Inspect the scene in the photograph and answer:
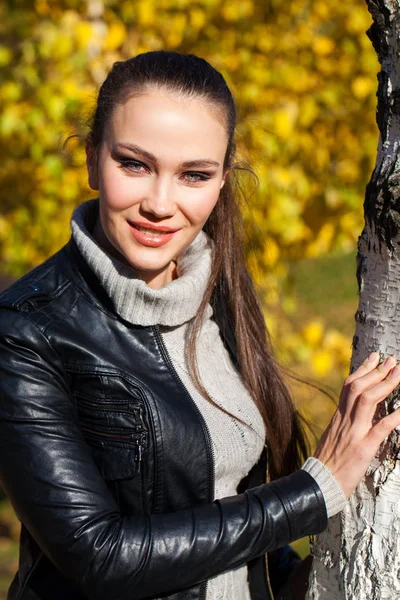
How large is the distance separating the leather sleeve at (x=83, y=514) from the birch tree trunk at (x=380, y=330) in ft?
0.66

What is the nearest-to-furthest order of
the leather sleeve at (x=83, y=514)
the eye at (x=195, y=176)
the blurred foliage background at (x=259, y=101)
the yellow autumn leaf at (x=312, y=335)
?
the leather sleeve at (x=83, y=514) → the eye at (x=195, y=176) → the blurred foliage background at (x=259, y=101) → the yellow autumn leaf at (x=312, y=335)

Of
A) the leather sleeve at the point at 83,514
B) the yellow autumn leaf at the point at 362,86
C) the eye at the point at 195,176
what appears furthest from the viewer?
the yellow autumn leaf at the point at 362,86

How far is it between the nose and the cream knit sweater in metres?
0.14

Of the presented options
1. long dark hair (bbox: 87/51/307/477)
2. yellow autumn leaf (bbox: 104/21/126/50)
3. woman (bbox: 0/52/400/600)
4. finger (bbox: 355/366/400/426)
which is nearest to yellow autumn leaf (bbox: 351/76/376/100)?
yellow autumn leaf (bbox: 104/21/126/50)

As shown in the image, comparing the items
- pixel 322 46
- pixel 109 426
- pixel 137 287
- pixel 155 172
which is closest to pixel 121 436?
pixel 109 426

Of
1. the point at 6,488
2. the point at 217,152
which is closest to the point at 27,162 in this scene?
the point at 217,152

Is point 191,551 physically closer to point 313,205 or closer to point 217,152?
point 217,152

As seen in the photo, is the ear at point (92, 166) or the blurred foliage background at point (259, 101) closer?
the ear at point (92, 166)

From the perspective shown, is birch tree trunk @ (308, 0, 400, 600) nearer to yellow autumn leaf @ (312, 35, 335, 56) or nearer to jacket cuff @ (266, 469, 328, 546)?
jacket cuff @ (266, 469, 328, 546)

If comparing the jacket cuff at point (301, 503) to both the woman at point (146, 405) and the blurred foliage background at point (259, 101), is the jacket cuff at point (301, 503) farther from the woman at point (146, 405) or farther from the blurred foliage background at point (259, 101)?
the blurred foliage background at point (259, 101)

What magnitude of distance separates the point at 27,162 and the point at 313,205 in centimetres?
144

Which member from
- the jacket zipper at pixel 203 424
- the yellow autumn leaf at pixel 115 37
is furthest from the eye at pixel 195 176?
the yellow autumn leaf at pixel 115 37

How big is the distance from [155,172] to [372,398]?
2.06 feet

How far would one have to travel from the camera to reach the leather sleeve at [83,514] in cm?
154
